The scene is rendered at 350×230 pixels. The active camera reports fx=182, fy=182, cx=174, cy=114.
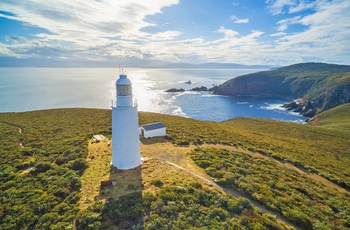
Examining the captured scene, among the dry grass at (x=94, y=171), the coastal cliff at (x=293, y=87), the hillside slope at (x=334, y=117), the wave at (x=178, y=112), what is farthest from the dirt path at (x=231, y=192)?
the coastal cliff at (x=293, y=87)

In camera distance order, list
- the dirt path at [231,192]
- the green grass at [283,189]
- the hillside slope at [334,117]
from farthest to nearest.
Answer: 1. the hillside slope at [334,117]
2. the green grass at [283,189]
3. the dirt path at [231,192]

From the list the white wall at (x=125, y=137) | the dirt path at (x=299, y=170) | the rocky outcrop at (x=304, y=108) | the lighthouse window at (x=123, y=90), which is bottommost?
the rocky outcrop at (x=304, y=108)

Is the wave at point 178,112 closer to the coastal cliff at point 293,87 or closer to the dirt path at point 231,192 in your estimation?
the dirt path at point 231,192

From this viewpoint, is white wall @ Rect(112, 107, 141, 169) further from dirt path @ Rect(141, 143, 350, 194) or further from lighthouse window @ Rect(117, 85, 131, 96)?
dirt path @ Rect(141, 143, 350, 194)

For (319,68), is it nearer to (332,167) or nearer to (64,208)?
(332,167)

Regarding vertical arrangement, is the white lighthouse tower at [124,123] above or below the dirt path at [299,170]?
above

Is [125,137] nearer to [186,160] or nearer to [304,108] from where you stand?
[186,160]

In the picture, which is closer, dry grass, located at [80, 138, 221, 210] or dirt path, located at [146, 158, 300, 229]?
dirt path, located at [146, 158, 300, 229]

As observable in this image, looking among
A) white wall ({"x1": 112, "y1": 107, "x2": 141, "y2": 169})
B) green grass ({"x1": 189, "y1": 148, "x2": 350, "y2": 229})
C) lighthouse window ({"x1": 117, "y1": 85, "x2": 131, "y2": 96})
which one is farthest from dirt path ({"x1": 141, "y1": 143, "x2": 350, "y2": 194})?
lighthouse window ({"x1": 117, "y1": 85, "x2": 131, "y2": 96})
